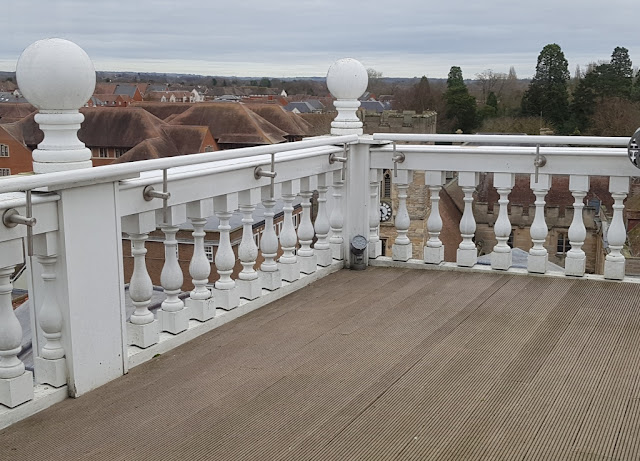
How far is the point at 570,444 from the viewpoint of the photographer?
6.77 feet

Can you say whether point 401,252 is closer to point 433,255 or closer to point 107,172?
point 433,255

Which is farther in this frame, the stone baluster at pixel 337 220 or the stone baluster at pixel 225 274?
the stone baluster at pixel 337 220

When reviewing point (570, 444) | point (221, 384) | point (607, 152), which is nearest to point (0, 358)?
point (221, 384)

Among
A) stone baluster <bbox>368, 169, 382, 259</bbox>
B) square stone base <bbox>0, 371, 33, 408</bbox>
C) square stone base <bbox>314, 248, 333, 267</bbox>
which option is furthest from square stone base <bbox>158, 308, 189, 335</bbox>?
stone baluster <bbox>368, 169, 382, 259</bbox>

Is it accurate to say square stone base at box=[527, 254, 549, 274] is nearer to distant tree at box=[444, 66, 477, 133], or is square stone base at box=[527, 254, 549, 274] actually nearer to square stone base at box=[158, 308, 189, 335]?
square stone base at box=[158, 308, 189, 335]

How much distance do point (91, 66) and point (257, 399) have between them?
1.19m

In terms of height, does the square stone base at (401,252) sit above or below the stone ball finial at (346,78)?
below

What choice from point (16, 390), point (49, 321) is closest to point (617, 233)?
point (49, 321)

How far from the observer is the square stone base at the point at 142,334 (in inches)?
109

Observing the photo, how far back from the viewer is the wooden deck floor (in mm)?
2082

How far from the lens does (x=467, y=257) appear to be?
429 centimetres

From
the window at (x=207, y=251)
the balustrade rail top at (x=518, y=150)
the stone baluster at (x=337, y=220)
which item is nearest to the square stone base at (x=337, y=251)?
the stone baluster at (x=337, y=220)

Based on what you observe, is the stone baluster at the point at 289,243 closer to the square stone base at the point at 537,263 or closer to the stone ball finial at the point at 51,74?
the square stone base at the point at 537,263

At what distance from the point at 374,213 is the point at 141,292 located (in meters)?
1.93
